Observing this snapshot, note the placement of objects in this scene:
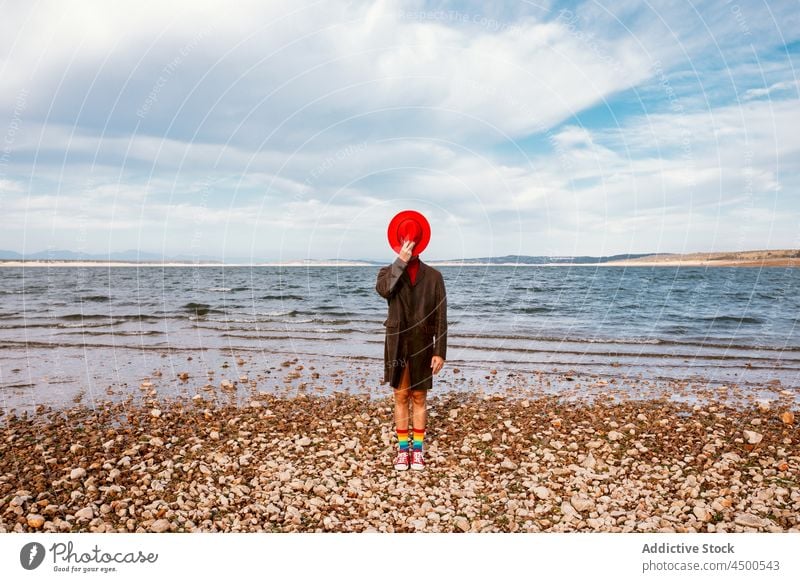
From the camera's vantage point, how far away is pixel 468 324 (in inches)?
1078

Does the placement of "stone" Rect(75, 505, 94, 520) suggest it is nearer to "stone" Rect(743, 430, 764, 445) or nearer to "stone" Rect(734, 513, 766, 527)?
"stone" Rect(734, 513, 766, 527)

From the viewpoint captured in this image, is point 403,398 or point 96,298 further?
point 96,298

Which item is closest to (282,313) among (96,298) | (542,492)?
(96,298)

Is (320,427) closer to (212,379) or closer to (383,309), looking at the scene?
(212,379)

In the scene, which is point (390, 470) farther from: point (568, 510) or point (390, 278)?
point (390, 278)

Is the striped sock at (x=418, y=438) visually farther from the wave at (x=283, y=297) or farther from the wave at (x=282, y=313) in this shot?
the wave at (x=283, y=297)

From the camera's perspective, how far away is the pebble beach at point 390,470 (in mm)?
7086

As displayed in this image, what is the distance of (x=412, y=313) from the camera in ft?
26.5

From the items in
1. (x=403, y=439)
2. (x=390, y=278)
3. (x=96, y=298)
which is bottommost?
(x=96, y=298)

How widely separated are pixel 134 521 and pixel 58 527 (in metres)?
0.89

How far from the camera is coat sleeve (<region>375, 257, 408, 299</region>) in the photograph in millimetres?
7711

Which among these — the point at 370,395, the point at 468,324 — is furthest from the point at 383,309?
the point at 370,395

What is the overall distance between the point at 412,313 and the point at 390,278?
25.6 inches

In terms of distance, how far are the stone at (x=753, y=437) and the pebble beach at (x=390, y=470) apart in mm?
33
